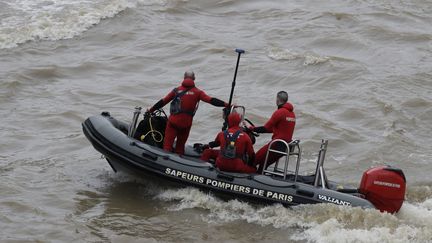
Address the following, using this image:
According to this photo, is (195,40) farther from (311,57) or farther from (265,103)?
(265,103)

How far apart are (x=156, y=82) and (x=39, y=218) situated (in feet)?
21.4

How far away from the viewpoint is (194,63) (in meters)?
17.0

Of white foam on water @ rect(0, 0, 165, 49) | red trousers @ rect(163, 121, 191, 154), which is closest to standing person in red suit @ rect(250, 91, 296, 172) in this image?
red trousers @ rect(163, 121, 191, 154)

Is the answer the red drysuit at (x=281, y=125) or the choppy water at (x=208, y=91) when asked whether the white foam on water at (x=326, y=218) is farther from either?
the red drysuit at (x=281, y=125)

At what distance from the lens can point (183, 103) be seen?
1039 cm

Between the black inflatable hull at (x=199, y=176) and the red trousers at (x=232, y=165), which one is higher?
the red trousers at (x=232, y=165)

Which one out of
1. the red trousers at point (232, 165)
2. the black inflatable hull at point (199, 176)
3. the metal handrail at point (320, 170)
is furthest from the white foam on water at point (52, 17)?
the metal handrail at point (320, 170)

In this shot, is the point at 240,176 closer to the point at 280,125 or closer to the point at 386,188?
the point at 280,125

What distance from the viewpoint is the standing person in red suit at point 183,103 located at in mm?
10367

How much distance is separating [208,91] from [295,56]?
261 centimetres

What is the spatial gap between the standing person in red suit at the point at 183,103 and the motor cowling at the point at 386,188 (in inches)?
83.4

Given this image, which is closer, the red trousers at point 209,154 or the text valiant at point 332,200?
the text valiant at point 332,200

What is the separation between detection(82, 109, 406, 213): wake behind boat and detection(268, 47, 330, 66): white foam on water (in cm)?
657

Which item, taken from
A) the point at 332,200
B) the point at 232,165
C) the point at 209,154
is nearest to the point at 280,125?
the point at 232,165
